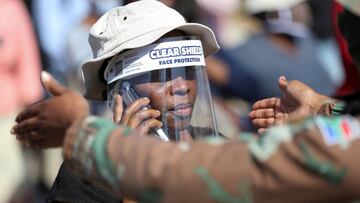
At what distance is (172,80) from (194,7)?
3.13 meters

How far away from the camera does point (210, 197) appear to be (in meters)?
2.18

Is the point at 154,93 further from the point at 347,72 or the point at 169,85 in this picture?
the point at 347,72

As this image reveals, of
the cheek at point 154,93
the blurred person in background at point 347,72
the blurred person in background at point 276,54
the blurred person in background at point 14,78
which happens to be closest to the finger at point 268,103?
the blurred person in background at point 347,72

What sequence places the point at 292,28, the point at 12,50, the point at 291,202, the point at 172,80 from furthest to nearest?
the point at 292,28 < the point at 12,50 < the point at 172,80 < the point at 291,202

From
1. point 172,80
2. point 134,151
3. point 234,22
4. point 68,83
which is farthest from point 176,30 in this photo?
point 234,22

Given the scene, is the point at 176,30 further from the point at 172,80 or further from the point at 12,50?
the point at 12,50

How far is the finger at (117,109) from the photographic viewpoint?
327 cm

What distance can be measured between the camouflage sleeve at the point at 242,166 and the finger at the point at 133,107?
846mm

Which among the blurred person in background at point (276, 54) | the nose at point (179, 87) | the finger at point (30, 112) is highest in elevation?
the finger at point (30, 112)

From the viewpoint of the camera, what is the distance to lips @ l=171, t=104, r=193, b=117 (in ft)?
11.2

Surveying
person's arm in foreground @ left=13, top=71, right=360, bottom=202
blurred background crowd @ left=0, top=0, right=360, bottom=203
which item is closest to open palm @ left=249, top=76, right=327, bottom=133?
person's arm in foreground @ left=13, top=71, right=360, bottom=202

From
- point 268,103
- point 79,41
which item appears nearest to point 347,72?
point 268,103

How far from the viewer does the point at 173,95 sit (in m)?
3.44

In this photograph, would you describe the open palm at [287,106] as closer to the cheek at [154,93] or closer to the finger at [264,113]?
the finger at [264,113]
